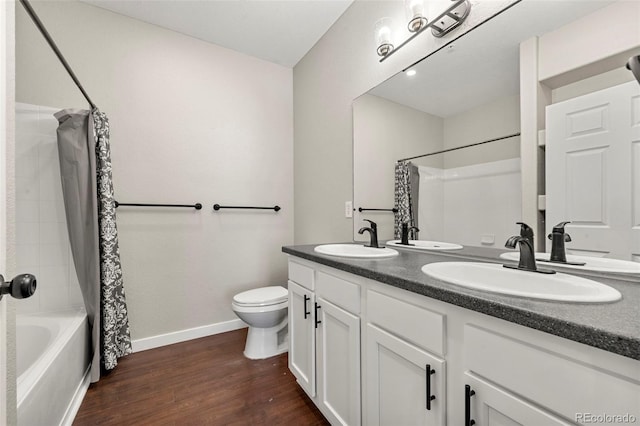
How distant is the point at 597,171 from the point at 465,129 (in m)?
0.51

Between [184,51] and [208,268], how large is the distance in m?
1.79

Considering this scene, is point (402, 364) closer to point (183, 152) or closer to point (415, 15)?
point (415, 15)

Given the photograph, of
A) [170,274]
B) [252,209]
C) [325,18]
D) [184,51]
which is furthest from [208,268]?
[325,18]

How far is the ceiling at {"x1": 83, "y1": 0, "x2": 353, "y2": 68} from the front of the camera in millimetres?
1918

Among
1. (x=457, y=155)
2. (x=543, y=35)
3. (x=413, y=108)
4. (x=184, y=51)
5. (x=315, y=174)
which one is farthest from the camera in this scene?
(x=315, y=174)

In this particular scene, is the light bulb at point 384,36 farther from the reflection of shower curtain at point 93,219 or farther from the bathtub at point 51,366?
the bathtub at point 51,366

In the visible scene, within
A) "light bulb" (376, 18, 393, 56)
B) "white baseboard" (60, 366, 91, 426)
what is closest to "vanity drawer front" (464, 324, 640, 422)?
"light bulb" (376, 18, 393, 56)

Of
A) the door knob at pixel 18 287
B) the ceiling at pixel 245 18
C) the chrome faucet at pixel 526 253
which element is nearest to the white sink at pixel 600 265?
the chrome faucet at pixel 526 253

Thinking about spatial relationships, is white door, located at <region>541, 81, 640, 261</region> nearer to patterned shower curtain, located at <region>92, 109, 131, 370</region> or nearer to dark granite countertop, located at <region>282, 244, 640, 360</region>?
dark granite countertop, located at <region>282, 244, 640, 360</region>

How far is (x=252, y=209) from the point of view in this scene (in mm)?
2510

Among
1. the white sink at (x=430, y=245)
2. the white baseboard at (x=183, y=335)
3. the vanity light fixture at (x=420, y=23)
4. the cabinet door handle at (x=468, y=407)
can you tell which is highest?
the vanity light fixture at (x=420, y=23)

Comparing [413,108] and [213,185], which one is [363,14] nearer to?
[413,108]

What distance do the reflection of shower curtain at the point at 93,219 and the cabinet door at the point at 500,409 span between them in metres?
1.94

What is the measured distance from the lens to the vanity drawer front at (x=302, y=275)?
1394 mm
